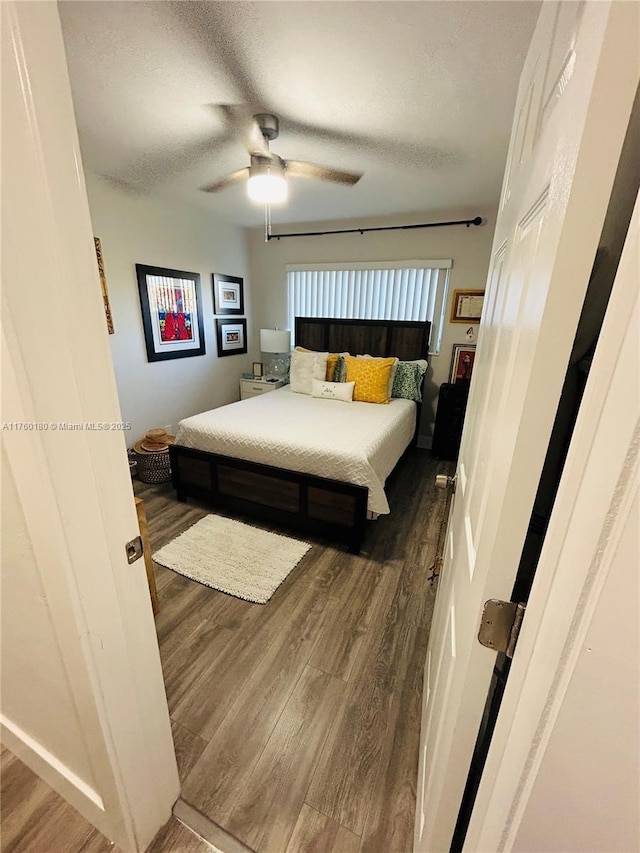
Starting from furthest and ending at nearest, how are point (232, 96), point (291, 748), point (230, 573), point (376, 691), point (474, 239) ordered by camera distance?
1. point (474, 239)
2. point (230, 573)
3. point (232, 96)
4. point (376, 691)
5. point (291, 748)

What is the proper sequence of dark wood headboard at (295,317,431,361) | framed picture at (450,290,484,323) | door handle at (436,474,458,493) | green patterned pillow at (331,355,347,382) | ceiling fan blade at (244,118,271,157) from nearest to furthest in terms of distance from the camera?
1. door handle at (436,474,458,493)
2. ceiling fan blade at (244,118,271,157)
3. framed picture at (450,290,484,323)
4. green patterned pillow at (331,355,347,382)
5. dark wood headboard at (295,317,431,361)

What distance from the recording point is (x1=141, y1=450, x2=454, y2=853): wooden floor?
1090 millimetres

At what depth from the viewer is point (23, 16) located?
50 centimetres

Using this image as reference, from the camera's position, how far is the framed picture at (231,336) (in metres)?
4.17

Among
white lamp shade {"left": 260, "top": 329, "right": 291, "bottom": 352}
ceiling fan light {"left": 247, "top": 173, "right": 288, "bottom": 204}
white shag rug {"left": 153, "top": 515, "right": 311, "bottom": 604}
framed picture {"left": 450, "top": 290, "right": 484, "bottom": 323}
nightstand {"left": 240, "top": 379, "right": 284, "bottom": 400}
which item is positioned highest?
ceiling fan light {"left": 247, "top": 173, "right": 288, "bottom": 204}

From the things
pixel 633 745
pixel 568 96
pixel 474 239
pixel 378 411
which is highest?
pixel 474 239

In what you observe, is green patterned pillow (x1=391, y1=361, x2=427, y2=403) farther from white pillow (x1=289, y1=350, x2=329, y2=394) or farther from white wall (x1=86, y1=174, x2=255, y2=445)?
white wall (x1=86, y1=174, x2=255, y2=445)

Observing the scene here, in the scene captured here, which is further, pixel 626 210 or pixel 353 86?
pixel 353 86

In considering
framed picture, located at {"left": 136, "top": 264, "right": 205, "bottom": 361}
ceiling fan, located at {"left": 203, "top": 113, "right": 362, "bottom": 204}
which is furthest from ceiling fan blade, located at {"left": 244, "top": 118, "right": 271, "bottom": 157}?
framed picture, located at {"left": 136, "top": 264, "right": 205, "bottom": 361}

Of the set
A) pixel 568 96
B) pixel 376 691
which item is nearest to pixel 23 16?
pixel 568 96

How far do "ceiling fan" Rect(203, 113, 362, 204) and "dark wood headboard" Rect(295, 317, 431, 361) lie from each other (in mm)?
1906

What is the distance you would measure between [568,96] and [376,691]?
1839 millimetres

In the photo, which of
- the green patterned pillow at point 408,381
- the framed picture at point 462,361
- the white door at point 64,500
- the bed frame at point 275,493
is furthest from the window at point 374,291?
the white door at point 64,500

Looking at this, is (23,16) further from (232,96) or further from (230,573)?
(230,573)
